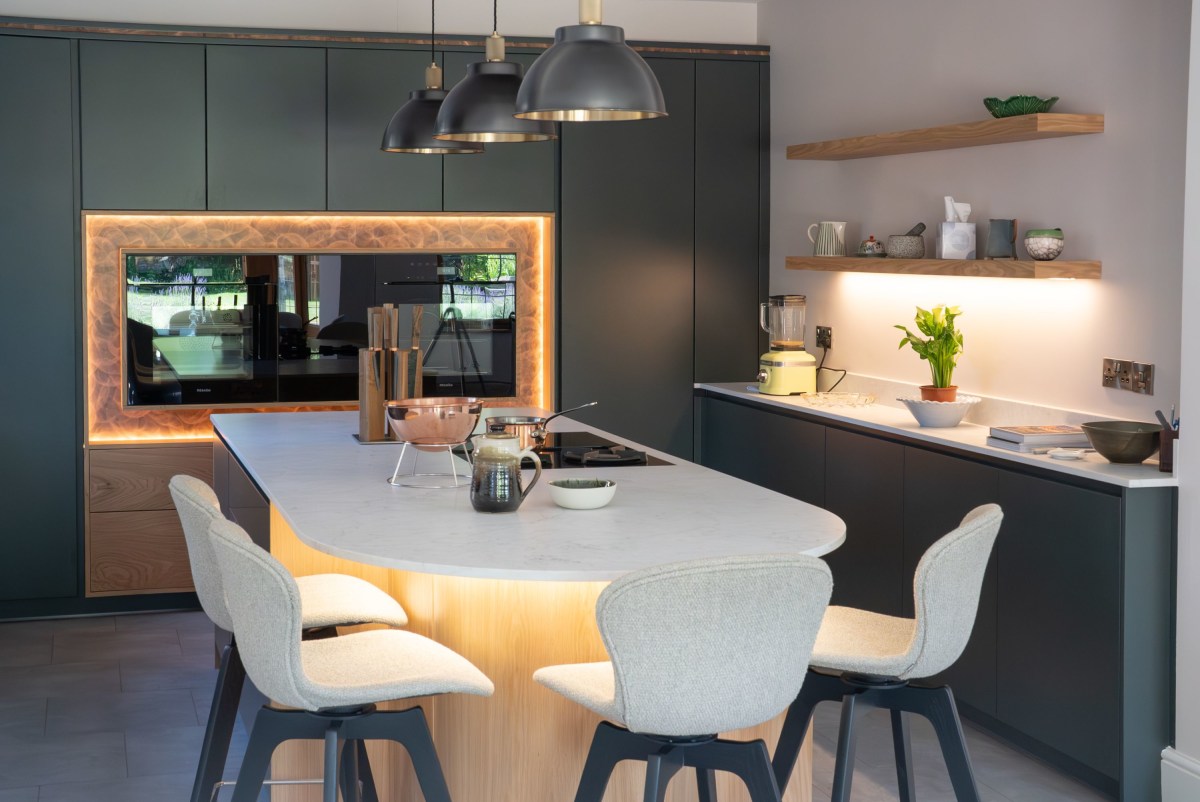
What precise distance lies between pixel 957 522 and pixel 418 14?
10.2ft

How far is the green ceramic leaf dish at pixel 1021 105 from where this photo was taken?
413 cm

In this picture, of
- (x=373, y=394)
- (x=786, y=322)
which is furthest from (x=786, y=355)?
(x=373, y=394)

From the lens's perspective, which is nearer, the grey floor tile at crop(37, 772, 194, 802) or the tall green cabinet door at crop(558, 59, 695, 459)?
the grey floor tile at crop(37, 772, 194, 802)

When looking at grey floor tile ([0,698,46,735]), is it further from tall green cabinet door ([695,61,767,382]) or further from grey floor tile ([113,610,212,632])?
tall green cabinet door ([695,61,767,382])

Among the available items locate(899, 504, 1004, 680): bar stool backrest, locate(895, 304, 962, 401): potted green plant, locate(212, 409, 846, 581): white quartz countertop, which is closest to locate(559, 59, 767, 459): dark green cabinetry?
locate(895, 304, 962, 401): potted green plant

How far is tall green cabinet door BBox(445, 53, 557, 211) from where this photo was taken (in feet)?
18.6

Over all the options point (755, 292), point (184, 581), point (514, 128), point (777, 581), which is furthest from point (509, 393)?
point (777, 581)

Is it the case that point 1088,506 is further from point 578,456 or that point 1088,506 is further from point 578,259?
point 578,259

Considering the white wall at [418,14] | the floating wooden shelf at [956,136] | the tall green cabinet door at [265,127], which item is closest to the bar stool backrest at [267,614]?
the floating wooden shelf at [956,136]

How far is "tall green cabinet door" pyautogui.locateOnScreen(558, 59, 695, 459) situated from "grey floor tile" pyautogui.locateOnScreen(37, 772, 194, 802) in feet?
8.69

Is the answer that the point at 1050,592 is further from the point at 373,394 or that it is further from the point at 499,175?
the point at 499,175

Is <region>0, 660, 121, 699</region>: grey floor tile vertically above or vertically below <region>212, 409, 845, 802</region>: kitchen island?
below

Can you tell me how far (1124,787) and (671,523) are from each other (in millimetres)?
1578

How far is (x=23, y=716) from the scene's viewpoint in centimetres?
420
